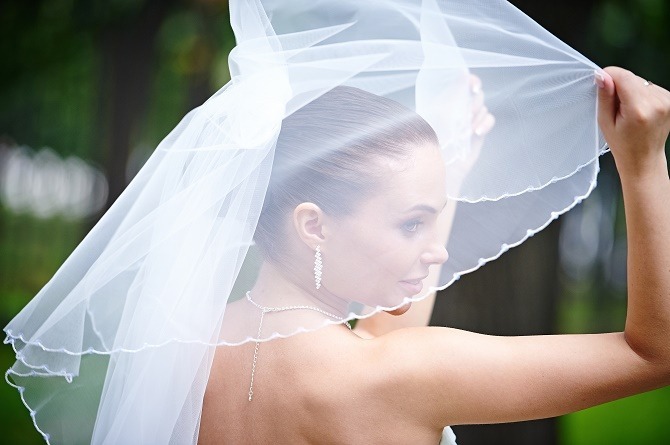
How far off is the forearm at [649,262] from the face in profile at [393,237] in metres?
0.43

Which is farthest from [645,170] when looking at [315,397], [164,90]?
[164,90]

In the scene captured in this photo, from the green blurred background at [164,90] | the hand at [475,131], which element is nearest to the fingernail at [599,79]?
the hand at [475,131]

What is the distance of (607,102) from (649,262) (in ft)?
1.27

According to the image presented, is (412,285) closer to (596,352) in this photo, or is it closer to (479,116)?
(596,352)

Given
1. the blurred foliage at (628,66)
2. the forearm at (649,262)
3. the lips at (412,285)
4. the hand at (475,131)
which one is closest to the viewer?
the forearm at (649,262)

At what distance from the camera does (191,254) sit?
2057 millimetres

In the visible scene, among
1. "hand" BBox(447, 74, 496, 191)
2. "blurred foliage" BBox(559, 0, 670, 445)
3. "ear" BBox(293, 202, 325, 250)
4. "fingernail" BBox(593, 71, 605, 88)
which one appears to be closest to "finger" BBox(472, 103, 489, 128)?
"hand" BBox(447, 74, 496, 191)

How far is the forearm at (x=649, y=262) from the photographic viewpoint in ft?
5.65

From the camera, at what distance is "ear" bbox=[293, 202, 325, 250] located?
196cm

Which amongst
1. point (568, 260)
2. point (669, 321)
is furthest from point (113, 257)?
point (568, 260)

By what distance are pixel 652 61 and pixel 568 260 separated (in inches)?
389

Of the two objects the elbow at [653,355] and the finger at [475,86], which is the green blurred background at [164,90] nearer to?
the finger at [475,86]

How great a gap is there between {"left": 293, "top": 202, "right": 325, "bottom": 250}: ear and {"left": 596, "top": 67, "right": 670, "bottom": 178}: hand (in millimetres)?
684

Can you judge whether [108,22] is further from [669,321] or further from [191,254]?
[669,321]
